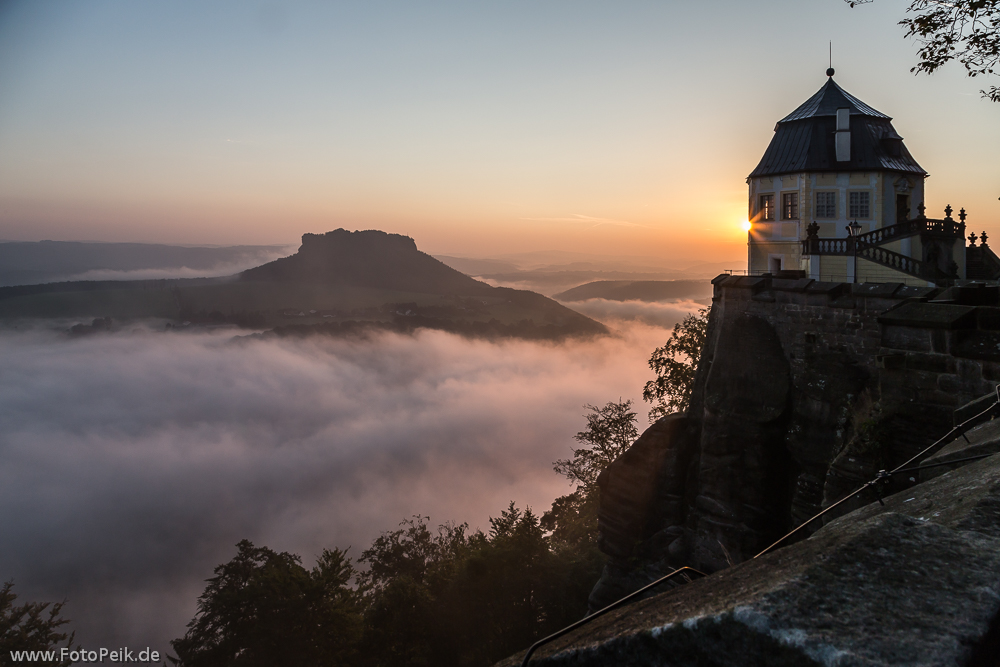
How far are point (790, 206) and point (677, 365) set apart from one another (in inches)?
495

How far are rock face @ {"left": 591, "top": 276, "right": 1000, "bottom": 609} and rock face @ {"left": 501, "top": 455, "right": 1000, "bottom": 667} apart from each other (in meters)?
9.97

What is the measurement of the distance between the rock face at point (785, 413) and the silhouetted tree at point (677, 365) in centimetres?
1240

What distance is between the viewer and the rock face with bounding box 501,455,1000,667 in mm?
2047

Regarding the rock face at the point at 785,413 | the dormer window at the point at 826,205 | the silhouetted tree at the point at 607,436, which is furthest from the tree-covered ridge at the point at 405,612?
the dormer window at the point at 826,205

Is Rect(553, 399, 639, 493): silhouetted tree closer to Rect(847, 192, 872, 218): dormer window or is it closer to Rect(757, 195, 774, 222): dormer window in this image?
Rect(757, 195, 774, 222): dormer window

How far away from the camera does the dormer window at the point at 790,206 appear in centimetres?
3488

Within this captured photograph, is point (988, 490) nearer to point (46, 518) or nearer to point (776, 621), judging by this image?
point (776, 621)

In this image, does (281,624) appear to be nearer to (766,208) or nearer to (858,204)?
(766,208)

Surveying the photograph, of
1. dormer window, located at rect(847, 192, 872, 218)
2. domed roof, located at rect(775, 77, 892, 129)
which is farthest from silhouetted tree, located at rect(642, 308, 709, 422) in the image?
domed roof, located at rect(775, 77, 892, 129)

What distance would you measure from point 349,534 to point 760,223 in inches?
6089

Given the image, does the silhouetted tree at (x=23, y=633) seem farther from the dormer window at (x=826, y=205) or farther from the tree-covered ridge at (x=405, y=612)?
the dormer window at (x=826, y=205)

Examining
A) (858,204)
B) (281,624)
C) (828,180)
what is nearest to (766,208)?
(828,180)

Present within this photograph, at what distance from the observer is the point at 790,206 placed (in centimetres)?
3531

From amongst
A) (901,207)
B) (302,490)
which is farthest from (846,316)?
(302,490)
